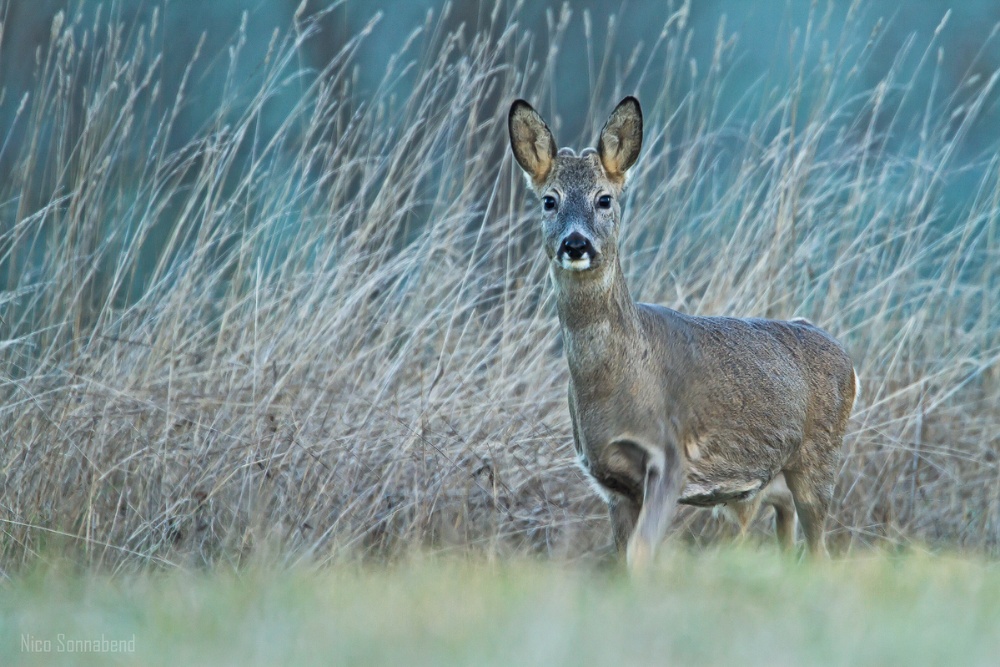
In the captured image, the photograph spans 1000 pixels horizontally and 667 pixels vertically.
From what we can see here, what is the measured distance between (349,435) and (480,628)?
2229 millimetres

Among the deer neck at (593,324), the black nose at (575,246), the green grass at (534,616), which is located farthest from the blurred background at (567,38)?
the green grass at (534,616)

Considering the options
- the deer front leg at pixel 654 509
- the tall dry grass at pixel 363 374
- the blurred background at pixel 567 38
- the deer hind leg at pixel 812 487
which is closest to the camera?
the deer front leg at pixel 654 509

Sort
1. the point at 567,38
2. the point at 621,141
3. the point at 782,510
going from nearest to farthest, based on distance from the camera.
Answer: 1. the point at 621,141
2. the point at 782,510
3. the point at 567,38

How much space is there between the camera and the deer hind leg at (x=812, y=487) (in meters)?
4.57

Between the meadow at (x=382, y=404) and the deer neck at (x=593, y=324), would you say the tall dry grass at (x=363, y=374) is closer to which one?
the meadow at (x=382, y=404)

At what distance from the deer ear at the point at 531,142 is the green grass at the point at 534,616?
1.44 m

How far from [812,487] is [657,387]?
2.77ft

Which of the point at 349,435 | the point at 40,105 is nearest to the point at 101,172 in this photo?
the point at 40,105

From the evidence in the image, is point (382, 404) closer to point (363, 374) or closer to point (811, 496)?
point (363, 374)

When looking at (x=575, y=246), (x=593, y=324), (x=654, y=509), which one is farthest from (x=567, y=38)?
(x=654, y=509)

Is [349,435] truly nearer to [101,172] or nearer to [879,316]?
[101,172]

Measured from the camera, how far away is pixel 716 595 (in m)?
2.90

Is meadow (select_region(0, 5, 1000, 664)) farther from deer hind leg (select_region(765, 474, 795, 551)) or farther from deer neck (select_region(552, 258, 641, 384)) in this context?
deer neck (select_region(552, 258, 641, 384))

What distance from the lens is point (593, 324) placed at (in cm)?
406
